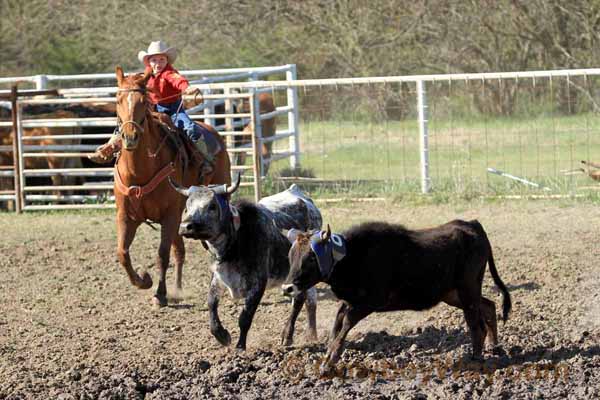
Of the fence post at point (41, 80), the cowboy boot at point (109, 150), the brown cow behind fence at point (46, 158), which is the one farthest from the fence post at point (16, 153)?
the cowboy boot at point (109, 150)

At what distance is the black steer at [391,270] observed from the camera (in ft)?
22.5

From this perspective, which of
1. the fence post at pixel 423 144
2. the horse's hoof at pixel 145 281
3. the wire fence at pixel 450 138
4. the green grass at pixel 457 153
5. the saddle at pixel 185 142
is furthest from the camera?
the wire fence at pixel 450 138

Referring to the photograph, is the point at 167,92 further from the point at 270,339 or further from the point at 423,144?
the point at 423,144

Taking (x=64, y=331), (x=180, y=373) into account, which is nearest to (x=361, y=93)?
(x=64, y=331)

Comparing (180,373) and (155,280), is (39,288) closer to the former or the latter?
(155,280)

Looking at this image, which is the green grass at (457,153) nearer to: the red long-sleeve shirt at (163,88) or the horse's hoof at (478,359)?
the red long-sleeve shirt at (163,88)

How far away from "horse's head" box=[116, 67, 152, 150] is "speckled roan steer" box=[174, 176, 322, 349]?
4.83 ft

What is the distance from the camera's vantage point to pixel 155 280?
10.6 metres

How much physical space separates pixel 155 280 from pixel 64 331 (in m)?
1.98

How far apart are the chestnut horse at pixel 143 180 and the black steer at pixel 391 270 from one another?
2.75m

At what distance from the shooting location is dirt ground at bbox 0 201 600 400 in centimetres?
674

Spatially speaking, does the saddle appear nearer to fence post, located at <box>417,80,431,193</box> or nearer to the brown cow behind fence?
fence post, located at <box>417,80,431,193</box>

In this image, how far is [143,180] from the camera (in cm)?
951

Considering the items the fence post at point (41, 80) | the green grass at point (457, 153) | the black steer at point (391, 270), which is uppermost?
the fence post at point (41, 80)
